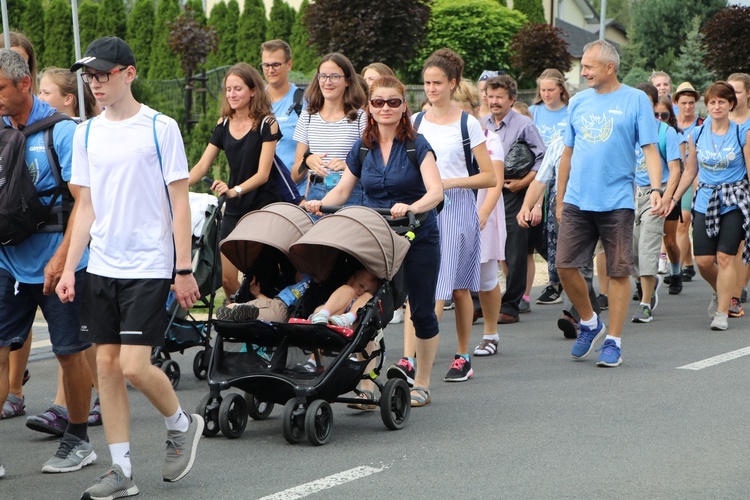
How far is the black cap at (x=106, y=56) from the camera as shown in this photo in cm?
495

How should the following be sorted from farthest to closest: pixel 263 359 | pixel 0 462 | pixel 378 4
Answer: pixel 378 4
pixel 263 359
pixel 0 462

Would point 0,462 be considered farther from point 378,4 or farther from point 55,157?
point 378,4

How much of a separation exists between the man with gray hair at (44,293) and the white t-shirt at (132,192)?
0.63m

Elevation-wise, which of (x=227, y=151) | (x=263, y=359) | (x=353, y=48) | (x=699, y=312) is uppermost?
(x=353, y=48)

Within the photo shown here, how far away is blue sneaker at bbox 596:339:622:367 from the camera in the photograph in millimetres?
8133

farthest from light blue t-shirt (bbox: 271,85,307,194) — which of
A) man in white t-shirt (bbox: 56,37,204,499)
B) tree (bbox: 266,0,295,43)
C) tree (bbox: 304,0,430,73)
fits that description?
tree (bbox: 266,0,295,43)

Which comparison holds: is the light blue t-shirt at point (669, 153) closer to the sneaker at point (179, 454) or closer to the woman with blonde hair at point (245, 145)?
the woman with blonde hair at point (245, 145)

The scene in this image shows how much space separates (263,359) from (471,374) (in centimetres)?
205

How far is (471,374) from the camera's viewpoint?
7.89 meters

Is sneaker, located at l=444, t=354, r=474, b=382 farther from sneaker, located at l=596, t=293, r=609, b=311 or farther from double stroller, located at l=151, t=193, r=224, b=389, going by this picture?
sneaker, located at l=596, t=293, r=609, b=311

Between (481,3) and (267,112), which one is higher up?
(481,3)

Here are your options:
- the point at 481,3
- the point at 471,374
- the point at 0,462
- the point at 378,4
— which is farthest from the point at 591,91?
the point at 481,3

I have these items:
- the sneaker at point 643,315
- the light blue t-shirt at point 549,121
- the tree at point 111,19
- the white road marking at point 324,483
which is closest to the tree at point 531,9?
the tree at point 111,19

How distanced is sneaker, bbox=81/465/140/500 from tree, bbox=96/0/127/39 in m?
33.6
